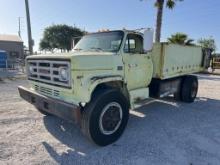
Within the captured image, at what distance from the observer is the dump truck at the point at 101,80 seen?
3.96m

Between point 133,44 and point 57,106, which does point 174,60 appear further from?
point 57,106

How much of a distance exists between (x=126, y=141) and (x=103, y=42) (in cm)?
233

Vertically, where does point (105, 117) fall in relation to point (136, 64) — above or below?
below

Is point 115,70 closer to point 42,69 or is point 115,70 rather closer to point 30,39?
point 42,69

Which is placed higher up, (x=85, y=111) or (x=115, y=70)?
(x=115, y=70)

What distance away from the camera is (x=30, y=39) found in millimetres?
16688

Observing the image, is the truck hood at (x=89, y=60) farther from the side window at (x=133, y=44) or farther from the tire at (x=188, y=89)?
the tire at (x=188, y=89)

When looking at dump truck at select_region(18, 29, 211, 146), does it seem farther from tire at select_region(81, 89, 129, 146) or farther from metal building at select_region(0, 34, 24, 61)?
metal building at select_region(0, 34, 24, 61)

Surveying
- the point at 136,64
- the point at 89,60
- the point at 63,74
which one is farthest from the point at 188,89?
the point at 63,74

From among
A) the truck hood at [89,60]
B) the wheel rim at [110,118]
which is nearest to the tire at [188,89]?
the wheel rim at [110,118]

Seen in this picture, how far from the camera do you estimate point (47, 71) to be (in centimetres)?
445

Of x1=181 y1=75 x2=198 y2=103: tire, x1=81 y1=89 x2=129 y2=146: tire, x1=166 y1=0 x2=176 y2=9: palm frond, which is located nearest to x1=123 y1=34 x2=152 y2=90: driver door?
x1=81 y1=89 x2=129 y2=146: tire

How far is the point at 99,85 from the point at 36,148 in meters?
1.72

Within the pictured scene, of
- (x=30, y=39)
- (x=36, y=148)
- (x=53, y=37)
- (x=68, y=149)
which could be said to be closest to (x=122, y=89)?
(x=68, y=149)
